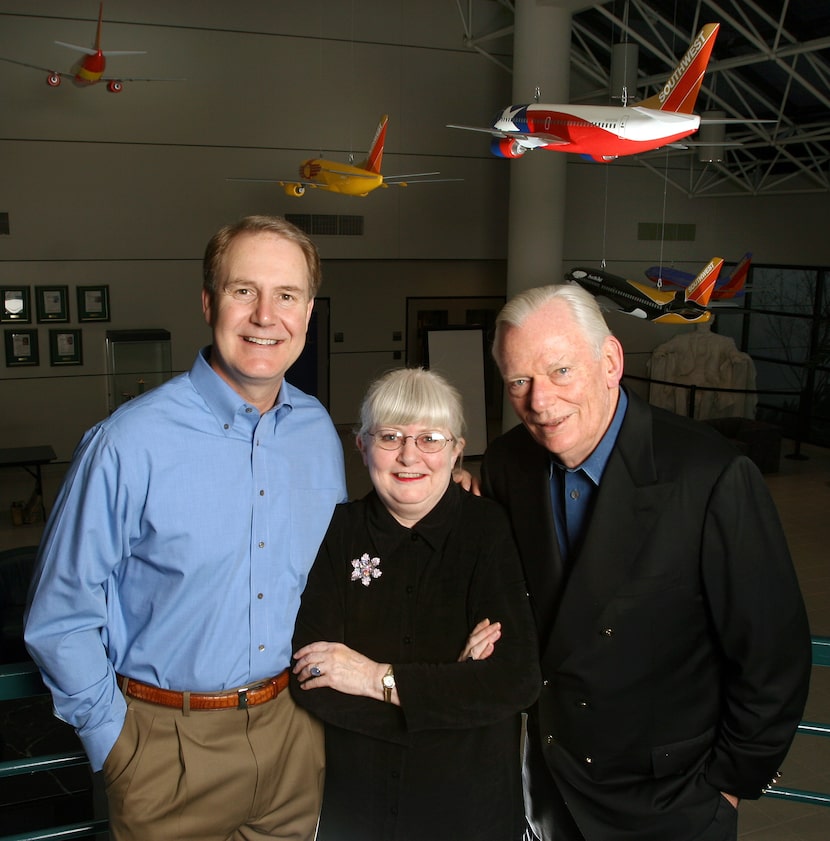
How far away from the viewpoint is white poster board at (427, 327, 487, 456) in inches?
541

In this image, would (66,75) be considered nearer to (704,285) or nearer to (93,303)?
(93,303)

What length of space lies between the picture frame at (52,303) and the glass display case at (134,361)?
0.71 m

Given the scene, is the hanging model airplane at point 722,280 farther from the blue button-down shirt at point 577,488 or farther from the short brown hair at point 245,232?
the short brown hair at point 245,232

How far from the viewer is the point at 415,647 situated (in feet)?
7.32

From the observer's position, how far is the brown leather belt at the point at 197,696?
2.14 m

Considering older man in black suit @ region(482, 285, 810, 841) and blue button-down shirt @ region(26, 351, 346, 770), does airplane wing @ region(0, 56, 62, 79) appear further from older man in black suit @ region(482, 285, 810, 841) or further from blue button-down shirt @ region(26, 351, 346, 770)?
older man in black suit @ region(482, 285, 810, 841)

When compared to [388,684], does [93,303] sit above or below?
above

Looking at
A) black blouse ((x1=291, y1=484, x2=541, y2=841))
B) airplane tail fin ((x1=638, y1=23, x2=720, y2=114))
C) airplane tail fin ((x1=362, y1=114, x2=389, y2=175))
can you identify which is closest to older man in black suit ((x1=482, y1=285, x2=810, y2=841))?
black blouse ((x1=291, y1=484, x2=541, y2=841))

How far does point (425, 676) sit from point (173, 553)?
0.69 m

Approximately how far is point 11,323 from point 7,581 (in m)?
8.26

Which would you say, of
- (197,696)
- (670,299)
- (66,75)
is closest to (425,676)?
(197,696)

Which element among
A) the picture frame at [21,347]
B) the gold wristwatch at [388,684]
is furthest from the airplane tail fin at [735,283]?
the gold wristwatch at [388,684]

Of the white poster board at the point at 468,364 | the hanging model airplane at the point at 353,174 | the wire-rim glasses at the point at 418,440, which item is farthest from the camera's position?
the white poster board at the point at 468,364

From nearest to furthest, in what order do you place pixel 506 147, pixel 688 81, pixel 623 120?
pixel 623 120 → pixel 688 81 → pixel 506 147
